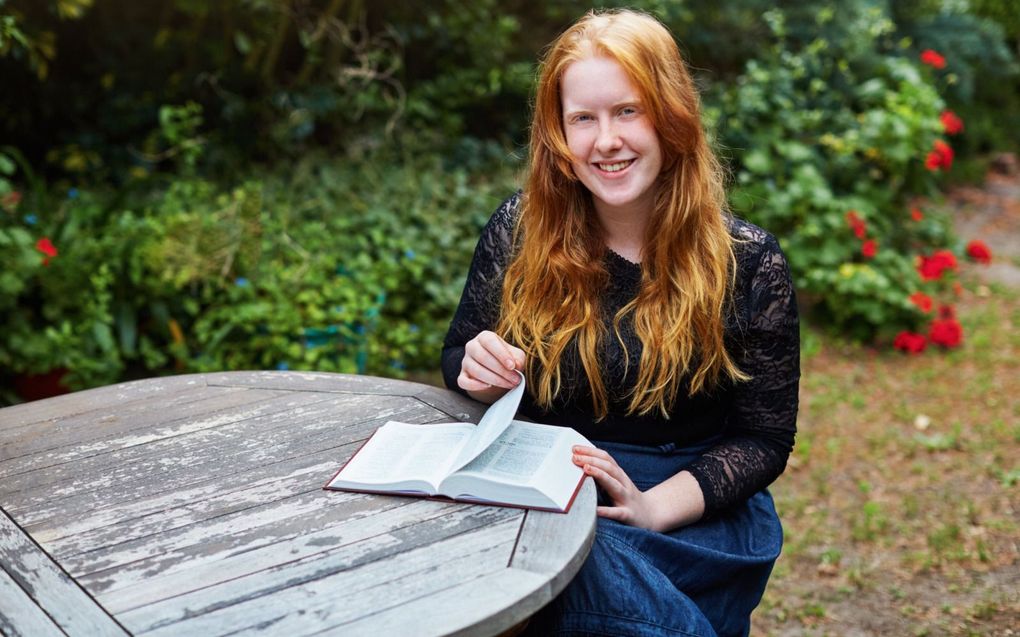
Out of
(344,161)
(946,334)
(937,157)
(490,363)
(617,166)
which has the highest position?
(617,166)

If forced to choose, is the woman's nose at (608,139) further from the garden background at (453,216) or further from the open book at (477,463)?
→ the garden background at (453,216)

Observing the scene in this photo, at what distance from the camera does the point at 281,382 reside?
222 cm

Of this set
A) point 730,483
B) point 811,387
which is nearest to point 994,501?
point 811,387

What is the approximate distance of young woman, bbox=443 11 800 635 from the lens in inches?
77.3

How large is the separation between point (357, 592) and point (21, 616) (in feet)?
1.53

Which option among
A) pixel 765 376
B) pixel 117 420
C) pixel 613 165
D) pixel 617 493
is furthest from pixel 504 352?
pixel 117 420

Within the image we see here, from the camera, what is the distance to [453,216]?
15.1 feet

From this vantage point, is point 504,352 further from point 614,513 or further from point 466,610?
point 466,610

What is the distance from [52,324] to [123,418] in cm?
182

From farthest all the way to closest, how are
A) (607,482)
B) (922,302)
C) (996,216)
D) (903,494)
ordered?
1. (996,216)
2. (922,302)
3. (903,494)
4. (607,482)

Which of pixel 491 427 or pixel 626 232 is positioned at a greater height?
pixel 626 232

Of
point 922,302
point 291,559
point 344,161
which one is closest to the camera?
point 291,559

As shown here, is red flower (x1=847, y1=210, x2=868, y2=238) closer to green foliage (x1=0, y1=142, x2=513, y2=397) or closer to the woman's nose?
green foliage (x1=0, y1=142, x2=513, y2=397)

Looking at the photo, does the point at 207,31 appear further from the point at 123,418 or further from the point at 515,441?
the point at 515,441
